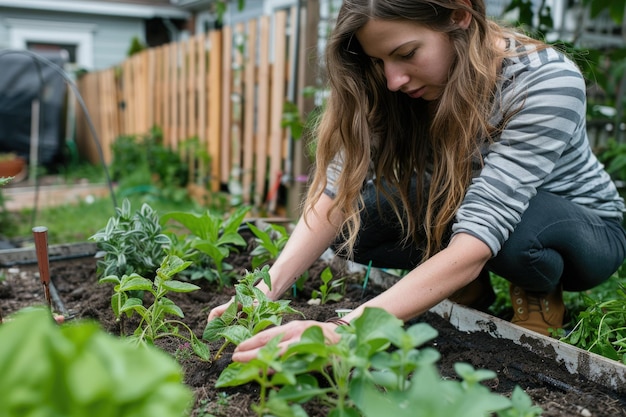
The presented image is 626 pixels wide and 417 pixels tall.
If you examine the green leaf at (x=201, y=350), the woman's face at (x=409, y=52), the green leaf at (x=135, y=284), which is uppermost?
the woman's face at (x=409, y=52)

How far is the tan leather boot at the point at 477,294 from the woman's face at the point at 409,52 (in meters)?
0.79

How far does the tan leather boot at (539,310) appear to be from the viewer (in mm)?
1994

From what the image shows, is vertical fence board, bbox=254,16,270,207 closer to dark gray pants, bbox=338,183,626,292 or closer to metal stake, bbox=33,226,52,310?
dark gray pants, bbox=338,183,626,292

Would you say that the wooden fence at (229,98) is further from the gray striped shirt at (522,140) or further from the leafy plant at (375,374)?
the leafy plant at (375,374)


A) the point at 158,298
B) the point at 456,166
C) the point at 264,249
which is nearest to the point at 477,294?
the point at 456,166

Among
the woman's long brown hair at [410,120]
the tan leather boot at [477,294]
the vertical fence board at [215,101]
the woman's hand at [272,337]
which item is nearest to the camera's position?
the woman's hand at [272,337]

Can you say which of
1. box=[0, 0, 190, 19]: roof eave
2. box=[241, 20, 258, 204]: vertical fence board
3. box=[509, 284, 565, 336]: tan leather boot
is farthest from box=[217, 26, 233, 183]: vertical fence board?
box=[0, 0, 190, 19]: roof eave

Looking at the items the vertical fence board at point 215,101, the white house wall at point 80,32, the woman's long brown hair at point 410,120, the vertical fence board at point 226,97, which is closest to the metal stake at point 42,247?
the woman's long brown hair at point 410,120

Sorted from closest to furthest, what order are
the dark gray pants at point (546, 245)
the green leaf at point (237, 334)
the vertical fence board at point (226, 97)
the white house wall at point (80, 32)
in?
the green leaf at point (237, 334) < the dark gray pants at point (546, 245) < the vertical fence board at point (226, 97) < the white house wall at point (80, 32)

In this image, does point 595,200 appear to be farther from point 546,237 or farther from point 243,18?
point 243,18

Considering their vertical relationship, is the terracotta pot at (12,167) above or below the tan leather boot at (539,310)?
below

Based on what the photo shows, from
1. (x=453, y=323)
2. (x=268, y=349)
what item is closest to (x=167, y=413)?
(x=268, y=349)

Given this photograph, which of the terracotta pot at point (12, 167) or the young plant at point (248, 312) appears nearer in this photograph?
the young plant at point (248, 312)

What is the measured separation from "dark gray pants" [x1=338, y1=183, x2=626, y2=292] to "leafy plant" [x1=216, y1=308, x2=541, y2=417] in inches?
33.8
